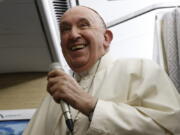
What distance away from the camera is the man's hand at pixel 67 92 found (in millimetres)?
968

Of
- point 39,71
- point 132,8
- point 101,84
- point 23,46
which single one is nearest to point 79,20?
point 101,84

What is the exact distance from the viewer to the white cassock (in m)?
1.00

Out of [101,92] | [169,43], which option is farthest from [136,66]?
[169,43]

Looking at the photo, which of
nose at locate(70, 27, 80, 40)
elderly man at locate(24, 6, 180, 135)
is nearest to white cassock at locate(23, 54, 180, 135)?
elderly man at locate(24, 6, 180, 135)

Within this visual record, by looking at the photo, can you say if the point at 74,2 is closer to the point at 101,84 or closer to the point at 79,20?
the point at 79,20

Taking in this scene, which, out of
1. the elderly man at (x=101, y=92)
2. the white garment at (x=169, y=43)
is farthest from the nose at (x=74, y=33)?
the white garment at (x=169, y=43)

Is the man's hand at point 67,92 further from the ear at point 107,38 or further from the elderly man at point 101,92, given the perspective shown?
the ear at point 107,38

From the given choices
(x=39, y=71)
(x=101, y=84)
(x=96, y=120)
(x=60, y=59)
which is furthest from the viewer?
(x=39, y=71)

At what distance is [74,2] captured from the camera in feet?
6.64

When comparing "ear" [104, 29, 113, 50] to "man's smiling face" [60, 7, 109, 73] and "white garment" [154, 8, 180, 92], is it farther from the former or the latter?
"white garment" [154, 8, 180, 92]

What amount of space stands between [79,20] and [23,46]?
33.7 inches

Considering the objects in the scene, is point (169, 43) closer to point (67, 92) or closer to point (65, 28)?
point (65, 28)

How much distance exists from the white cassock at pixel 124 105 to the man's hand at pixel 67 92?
0.12 ft

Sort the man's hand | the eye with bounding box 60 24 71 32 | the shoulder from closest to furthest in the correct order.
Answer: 1. the man's hand
2. the shoulder
3. the eye with bounding box 60 24 71 32
